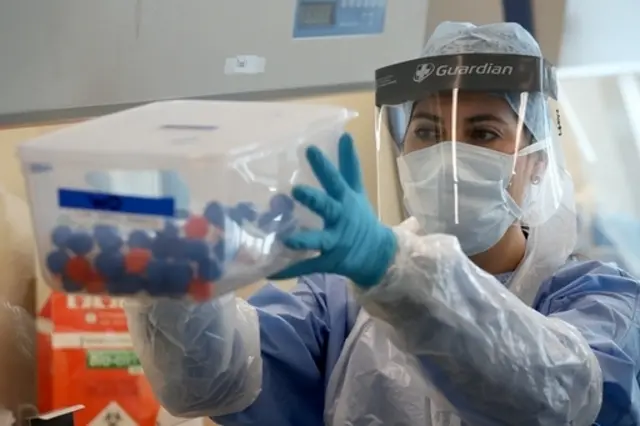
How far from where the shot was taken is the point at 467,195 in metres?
1.36

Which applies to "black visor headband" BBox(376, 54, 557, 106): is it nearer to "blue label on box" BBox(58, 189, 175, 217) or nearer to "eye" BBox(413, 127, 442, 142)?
"eye" BBox(413, 127, 442, 142)

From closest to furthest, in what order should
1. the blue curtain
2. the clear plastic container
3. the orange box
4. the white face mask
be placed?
the clear plastic container
the white face mask
the orange box
the blue curtain

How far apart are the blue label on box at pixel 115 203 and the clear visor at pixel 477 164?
26.2 inches

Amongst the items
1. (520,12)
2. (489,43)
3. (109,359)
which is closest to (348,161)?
(489,43)

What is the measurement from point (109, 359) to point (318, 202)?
84 cm

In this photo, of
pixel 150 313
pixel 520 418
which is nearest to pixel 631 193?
pixel 520 418

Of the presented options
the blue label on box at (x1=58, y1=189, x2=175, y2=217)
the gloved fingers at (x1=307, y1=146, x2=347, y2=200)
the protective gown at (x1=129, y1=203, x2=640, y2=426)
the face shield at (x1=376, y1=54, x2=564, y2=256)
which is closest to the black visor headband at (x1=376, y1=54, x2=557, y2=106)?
the face shield at (x1=376, y1=54, x2=564, y2=256)

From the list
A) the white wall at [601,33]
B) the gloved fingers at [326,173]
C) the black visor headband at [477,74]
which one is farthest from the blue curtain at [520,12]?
the gloved fingers at [326,173]

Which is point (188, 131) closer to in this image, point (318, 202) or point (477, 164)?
point (318, 202)

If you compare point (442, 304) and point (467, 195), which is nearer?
point (442, 304)

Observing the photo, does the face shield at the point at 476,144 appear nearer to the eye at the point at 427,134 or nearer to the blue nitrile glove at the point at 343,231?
the eye at the point at 427,134

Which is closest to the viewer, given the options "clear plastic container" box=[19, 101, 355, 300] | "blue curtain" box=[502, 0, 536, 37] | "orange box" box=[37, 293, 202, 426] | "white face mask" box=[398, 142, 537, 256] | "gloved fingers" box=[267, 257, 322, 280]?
"clear plastic container" box=[19, 101, 355, 300]

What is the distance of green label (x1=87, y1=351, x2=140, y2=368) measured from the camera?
155 centimetres

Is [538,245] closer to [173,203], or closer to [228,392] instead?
[228,392]
